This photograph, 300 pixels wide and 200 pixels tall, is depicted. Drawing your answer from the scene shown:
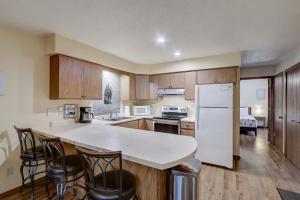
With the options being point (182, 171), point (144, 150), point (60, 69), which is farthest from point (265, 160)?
point (60, 69)

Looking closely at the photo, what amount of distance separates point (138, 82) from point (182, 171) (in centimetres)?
342

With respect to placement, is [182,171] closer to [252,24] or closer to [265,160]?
[252,24]

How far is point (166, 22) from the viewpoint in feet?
6.99

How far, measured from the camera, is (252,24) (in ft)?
7.14

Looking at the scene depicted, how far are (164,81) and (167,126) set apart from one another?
1.28 metres

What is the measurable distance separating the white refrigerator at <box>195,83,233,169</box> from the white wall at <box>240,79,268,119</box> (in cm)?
579

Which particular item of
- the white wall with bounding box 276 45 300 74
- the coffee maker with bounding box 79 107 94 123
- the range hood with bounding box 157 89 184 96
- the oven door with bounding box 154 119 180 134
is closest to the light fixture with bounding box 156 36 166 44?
the range hood with bounding box 157 89 184 96

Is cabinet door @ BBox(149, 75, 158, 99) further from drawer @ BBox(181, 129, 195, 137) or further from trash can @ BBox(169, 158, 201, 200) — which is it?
trash can @ BBox(169, 158, 201, 200)

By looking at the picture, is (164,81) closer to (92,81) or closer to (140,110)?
(140,110)

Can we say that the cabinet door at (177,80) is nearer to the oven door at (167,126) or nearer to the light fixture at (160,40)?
the oven door at (167,126)

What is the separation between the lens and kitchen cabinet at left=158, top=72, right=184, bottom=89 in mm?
4156

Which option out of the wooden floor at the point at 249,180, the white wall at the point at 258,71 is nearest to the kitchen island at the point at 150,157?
the wooden floor at the point at 249,180

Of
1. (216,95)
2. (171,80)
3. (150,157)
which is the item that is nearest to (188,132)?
(216,95)

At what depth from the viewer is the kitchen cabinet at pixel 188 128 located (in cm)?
357
